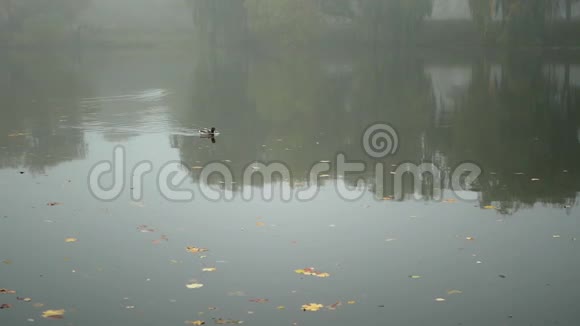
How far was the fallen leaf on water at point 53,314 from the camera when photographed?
6.56m

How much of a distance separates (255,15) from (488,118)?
37247 mm

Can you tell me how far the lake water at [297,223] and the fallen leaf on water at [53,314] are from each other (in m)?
0.07

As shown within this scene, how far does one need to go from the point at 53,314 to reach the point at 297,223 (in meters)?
3.50

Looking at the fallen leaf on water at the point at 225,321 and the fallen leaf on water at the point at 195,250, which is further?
the fallen leaf on water at the point at 195,250

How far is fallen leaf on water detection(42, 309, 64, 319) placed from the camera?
656 centimetres

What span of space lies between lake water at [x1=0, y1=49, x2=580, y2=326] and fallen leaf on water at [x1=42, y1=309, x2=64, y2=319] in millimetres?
74

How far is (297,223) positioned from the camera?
367 inches

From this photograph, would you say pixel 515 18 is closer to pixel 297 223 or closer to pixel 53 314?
pixel 297 223

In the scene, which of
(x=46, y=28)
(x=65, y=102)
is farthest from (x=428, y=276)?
(x=46, y=28)

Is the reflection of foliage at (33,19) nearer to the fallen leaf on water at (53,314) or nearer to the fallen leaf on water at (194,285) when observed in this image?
the fallen leaf on water at (194,285)

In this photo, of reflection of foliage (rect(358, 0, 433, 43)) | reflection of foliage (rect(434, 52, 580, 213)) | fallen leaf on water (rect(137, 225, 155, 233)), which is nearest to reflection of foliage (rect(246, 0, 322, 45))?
reflection of foliage (rect(358, 0, 433, 43))

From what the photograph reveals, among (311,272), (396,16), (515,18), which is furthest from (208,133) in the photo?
(396,16)

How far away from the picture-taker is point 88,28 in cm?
7019

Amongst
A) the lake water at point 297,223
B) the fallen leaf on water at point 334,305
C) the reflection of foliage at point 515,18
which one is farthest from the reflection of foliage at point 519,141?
the reflection of foliage at point 515,18
